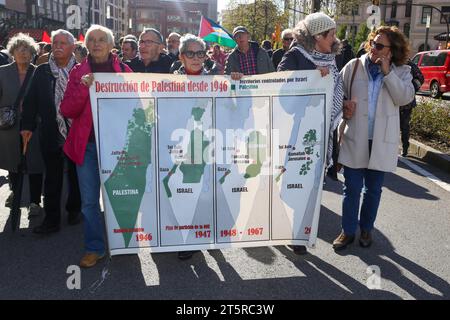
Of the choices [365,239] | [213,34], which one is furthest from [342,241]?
[213,34]

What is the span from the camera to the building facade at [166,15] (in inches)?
5330

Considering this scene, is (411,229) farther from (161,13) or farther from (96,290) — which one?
(161,13)

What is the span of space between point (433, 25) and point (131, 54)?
2630 inches

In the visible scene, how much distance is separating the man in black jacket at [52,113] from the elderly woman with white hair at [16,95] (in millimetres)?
478

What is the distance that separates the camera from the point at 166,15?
13762 cm

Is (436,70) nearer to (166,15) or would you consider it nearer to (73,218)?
(73,218)

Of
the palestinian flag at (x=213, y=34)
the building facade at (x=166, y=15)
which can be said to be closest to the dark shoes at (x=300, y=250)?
the palestinian flag at (x=213, y=34)

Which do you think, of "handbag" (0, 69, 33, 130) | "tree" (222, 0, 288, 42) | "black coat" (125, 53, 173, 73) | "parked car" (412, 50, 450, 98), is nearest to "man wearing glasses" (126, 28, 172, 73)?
"black coat" (125, 53, 173, 73)

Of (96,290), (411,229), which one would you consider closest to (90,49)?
(96,290)

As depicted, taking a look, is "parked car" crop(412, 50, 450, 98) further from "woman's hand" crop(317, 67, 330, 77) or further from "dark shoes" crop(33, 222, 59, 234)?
"dark shoes" crop(33, 222, 59, 234)

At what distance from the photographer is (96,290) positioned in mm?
3836

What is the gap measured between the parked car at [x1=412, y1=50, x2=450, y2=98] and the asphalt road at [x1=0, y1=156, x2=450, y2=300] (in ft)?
58.0

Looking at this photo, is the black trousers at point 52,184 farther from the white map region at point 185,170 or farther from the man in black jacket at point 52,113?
the white map region at point 185,170

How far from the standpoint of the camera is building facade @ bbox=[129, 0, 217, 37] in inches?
5330
